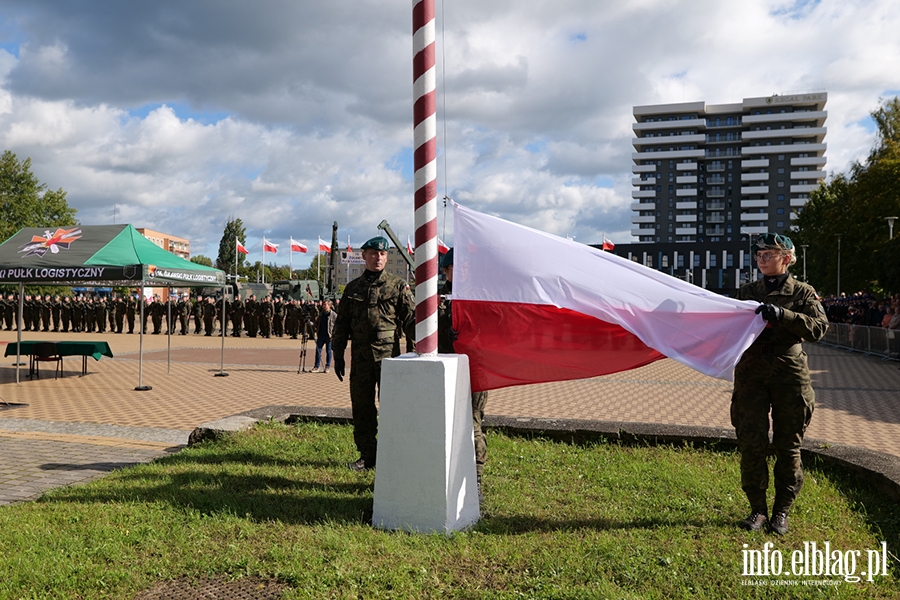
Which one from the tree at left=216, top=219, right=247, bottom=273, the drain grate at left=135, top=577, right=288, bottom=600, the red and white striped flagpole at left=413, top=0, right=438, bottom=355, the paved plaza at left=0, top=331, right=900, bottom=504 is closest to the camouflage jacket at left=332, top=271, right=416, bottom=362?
the red and white striped flagpole at left=413, top=0, right=438, bottom=355

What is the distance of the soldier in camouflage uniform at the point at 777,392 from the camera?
4309mm

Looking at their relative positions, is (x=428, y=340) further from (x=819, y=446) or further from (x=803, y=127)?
(x=803, y=127)

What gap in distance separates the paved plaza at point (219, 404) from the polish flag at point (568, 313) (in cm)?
275

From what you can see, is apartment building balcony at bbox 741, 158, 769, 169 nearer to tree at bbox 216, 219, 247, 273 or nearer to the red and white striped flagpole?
tree at bbox 216, 219, 247, 273

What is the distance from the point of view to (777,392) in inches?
172

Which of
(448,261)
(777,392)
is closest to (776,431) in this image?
(777,392)

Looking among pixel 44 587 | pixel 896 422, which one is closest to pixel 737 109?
pixel 896 422

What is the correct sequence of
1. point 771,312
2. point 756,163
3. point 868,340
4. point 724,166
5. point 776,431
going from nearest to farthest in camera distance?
1. point 771,312
2. point 776,431
3. point 868,340
4. point 756,163
5. point 724,166

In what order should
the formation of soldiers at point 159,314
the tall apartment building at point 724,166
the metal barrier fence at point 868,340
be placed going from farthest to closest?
1. the tall apartment building at point 724,166
2. the formation of soldiers at point 159,314
3. the metal barrier fence at point 868,340

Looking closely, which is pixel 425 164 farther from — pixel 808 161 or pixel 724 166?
pixel 724 166

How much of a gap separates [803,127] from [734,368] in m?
131

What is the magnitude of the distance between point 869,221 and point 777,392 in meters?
35.8

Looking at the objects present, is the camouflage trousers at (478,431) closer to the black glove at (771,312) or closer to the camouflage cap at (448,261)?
the camouflage cap at (448,261)

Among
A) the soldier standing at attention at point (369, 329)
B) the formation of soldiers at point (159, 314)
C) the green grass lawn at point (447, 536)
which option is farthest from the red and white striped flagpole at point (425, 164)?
the formation of soldiers at point (159, 314)
